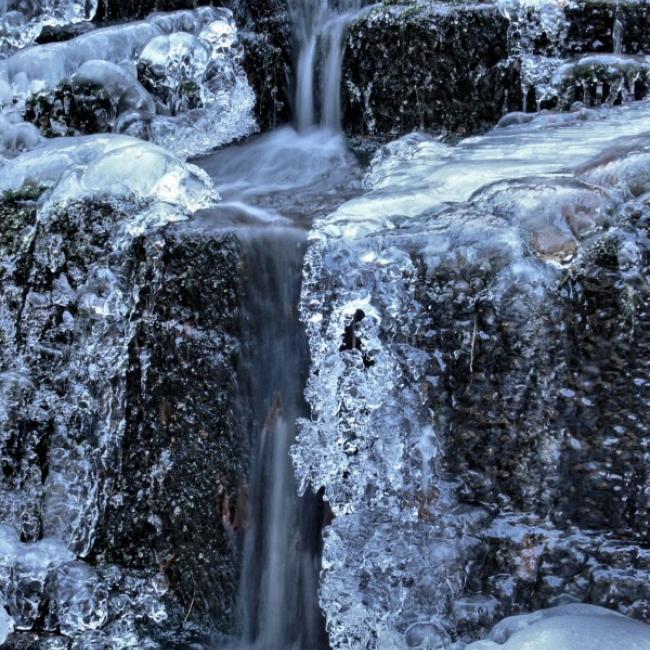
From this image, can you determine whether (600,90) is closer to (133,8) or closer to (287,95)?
(287,95)

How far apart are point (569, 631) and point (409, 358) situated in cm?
70

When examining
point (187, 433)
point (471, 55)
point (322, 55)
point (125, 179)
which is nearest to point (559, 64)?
point (471, 55)

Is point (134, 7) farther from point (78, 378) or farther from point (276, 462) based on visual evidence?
Answer: point (276, 462)

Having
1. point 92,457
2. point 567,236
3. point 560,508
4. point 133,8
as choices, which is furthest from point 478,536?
point 133,8

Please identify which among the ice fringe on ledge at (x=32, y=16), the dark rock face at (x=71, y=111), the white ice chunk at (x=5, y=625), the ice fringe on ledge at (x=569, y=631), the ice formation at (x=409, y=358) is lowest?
the white ice chunk at (x=5, y=625)

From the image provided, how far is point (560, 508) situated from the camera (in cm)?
219

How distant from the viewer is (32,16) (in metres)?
4.82

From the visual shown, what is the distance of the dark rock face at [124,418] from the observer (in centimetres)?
251

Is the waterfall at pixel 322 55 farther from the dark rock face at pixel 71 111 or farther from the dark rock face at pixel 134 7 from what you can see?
the dark rock face at pixel 71 111

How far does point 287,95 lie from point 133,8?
1.23 m

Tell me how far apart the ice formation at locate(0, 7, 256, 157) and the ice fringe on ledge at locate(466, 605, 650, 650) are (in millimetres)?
2476

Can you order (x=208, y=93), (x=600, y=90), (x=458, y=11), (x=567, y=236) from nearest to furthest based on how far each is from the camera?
(x=567, y=236) → (x=600, y=90) → (x=458, y=11) → (x=208, y=93)

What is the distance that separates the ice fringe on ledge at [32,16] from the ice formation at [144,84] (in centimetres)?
56

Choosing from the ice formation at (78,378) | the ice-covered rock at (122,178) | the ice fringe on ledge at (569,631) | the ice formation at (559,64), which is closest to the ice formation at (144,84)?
the ice-covered rock at (122,178)
